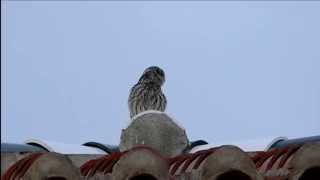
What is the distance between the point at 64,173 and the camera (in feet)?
30.0

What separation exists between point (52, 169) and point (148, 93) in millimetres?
5355

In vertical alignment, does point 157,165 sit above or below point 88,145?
above

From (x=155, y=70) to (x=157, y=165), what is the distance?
586 centimetres

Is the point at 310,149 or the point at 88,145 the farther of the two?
the point at 88,145

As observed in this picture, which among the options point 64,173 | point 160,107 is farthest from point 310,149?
point 160,107

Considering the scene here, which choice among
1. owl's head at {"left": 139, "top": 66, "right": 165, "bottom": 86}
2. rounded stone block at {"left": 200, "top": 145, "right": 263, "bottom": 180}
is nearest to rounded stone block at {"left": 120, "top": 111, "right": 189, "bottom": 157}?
owl's head at {"left": 139, "top": 66, "right": 165, "bottom": 86}

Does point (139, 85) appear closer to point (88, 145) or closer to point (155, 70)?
point (155, 70)

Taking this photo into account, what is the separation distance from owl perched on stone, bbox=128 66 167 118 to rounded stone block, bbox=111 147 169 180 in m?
5.36

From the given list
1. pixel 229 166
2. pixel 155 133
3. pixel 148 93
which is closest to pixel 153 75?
pixel 148 93

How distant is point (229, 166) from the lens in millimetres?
8477

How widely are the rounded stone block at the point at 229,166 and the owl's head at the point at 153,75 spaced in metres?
6.03

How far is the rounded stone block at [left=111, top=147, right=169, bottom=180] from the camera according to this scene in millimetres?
8703

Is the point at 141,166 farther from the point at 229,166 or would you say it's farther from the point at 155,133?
the point at 155,133

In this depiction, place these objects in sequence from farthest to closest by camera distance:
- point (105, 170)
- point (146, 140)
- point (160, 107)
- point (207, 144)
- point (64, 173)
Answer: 1. point (207, 144)
2. point (160, 107)
3. point (146, 140)
4. point (105, 170)
5. point (64, 173)
